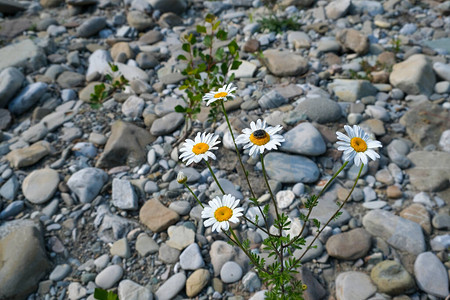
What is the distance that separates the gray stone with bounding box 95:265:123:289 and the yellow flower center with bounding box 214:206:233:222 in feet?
4.12

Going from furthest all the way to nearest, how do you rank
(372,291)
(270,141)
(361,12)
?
(361,12) < (372,291) < (270,141)

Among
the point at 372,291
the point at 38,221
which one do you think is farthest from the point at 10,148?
the point at 372,291

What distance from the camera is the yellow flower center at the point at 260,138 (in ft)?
5.67

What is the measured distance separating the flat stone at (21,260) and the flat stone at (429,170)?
112 inches

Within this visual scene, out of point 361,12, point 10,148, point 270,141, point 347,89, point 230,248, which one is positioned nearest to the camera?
point 270,141

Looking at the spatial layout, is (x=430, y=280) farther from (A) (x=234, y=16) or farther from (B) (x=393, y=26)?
(A) (x=234, y=16)

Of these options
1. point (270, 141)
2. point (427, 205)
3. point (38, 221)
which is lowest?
point (427, 205)

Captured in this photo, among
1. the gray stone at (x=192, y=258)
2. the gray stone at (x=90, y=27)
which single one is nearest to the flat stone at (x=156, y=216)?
the gray stone at (x=192, y=258)

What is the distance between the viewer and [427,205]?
115 inches

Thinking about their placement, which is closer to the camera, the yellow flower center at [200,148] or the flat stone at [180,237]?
the yellow flower center at [200,148]

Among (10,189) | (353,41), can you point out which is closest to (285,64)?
(353,41)

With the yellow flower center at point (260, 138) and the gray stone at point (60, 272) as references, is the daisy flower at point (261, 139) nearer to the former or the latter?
the yellow flower center at point (260, 138)

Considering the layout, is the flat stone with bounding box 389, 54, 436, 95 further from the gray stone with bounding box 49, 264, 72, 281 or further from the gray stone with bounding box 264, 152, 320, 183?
the gray stone with bounding box 49, 264, 72, 281

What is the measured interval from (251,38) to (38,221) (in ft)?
11.0
